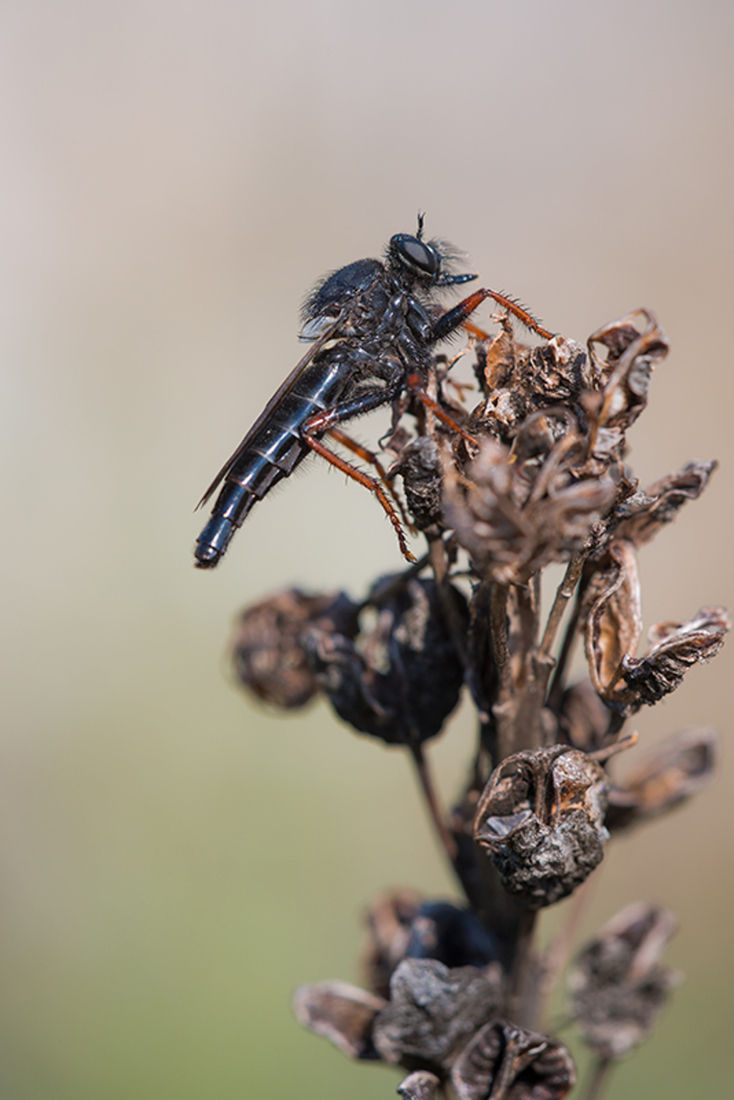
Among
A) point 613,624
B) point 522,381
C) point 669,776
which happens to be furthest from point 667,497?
point 669,776

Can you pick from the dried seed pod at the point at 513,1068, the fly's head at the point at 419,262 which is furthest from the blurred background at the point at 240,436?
the dried seed pod at the point at 513,1068

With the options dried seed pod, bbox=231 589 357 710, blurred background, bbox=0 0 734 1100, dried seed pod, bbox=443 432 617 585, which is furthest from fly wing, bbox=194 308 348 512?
blurred background, bbox=0 0 734 1100

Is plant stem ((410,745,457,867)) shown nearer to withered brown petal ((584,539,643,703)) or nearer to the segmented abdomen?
withered brown petal ((584,539,643,703))

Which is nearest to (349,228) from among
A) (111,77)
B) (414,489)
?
(111,77)

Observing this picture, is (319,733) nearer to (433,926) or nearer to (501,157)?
(433,926)

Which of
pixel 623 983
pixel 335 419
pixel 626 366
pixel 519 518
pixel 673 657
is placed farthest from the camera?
pixel 335 419

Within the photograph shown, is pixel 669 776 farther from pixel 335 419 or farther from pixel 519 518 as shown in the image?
pixel 335 419

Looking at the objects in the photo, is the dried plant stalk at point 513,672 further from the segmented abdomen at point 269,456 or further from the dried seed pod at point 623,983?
the segmented abdomen at point 269,456
